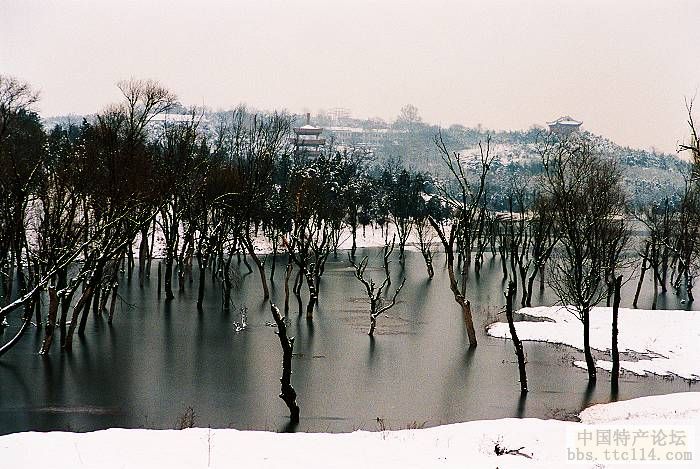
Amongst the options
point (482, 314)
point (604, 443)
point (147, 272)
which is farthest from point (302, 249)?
point (604, 443)

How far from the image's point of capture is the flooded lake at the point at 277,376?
47.4 feet

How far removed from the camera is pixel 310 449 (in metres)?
8.88

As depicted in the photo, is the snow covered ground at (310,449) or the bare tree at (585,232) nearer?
the snow covered ground at (310,449)

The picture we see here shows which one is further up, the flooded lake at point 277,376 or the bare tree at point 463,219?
the bare tree at point 463,219

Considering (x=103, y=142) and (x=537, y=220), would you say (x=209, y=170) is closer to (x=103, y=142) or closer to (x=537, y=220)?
(x=103, y=142)

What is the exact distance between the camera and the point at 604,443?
30.2ft

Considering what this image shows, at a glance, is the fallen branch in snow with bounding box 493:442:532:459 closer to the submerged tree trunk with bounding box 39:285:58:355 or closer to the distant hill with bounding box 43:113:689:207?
the submerged tree trunk with bounding box 39:285:58:355

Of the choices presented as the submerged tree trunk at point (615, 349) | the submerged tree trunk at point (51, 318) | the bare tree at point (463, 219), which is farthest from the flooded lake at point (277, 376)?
the bare tree at point (463, 219)

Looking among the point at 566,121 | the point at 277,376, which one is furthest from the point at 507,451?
the point at 566,121

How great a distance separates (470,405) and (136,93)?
2764 cm

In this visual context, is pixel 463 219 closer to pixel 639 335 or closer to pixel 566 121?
pixel 639 335

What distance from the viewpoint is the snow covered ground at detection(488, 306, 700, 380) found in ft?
63.8

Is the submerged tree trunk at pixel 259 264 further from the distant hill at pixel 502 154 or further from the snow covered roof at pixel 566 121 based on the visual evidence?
the snow covered roof at pixel 566 121

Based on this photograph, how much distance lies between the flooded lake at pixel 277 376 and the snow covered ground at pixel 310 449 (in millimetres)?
3849
